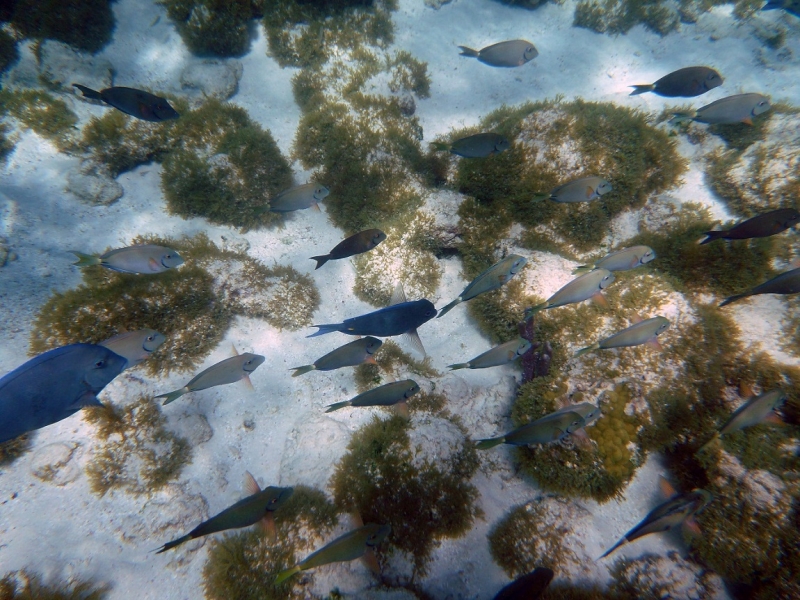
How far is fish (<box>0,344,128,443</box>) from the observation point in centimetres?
222

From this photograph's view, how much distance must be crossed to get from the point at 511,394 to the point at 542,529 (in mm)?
1674

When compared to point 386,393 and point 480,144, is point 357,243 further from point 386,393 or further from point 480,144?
point 480,144

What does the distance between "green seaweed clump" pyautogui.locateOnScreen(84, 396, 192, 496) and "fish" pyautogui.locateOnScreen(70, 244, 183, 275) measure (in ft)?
6.30

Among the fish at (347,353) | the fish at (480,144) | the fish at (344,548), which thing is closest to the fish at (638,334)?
the fish at (347,353)

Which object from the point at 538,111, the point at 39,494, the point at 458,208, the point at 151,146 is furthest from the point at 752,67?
the point at 39,494

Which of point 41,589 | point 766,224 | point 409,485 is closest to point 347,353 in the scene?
point 409,485

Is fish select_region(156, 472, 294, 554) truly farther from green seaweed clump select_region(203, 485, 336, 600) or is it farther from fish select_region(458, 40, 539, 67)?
fish select_region(458, 40, 539, 67)

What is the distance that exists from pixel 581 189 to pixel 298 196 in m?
3.60

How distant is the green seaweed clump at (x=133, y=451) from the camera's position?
4.09 m

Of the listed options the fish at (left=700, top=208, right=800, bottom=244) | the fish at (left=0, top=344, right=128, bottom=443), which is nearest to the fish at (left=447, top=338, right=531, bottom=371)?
the fish at (left=700, top=208, right=800, bottom=244)

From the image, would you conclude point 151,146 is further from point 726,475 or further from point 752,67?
point 752,67

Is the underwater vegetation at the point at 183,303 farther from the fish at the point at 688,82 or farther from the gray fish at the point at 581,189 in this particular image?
the fish at the point at 688,82

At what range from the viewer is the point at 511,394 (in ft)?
16.2

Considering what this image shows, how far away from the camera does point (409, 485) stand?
3879 millimetres
